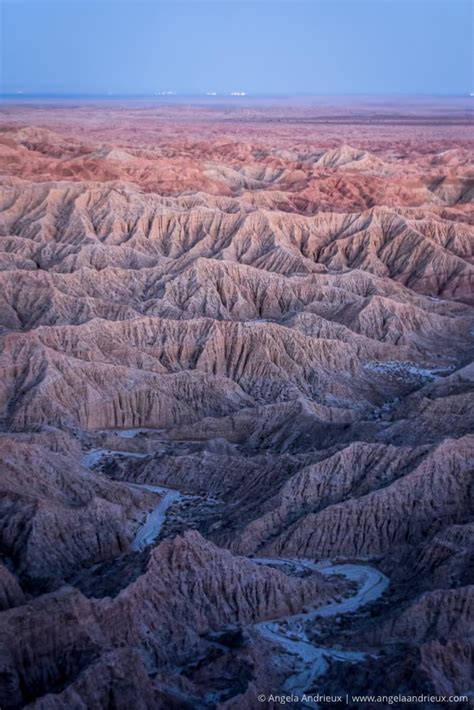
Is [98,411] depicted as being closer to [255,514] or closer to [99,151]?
[255,514]

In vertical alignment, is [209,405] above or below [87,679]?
below

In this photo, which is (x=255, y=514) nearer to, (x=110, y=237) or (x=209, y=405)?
(x=209, y=405)

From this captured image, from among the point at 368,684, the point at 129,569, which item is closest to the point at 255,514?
the point at 129,569

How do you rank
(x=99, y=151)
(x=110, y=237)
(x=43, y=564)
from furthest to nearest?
(x=99, y=151) → (x=110, y=237) → (x=43, y=564)

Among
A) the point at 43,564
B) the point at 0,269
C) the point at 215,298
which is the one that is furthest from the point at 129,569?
the point at 0,269

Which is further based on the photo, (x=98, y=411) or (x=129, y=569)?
(x=98, y=411)

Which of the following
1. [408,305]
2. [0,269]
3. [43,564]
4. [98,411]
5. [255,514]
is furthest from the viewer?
[0,269]
